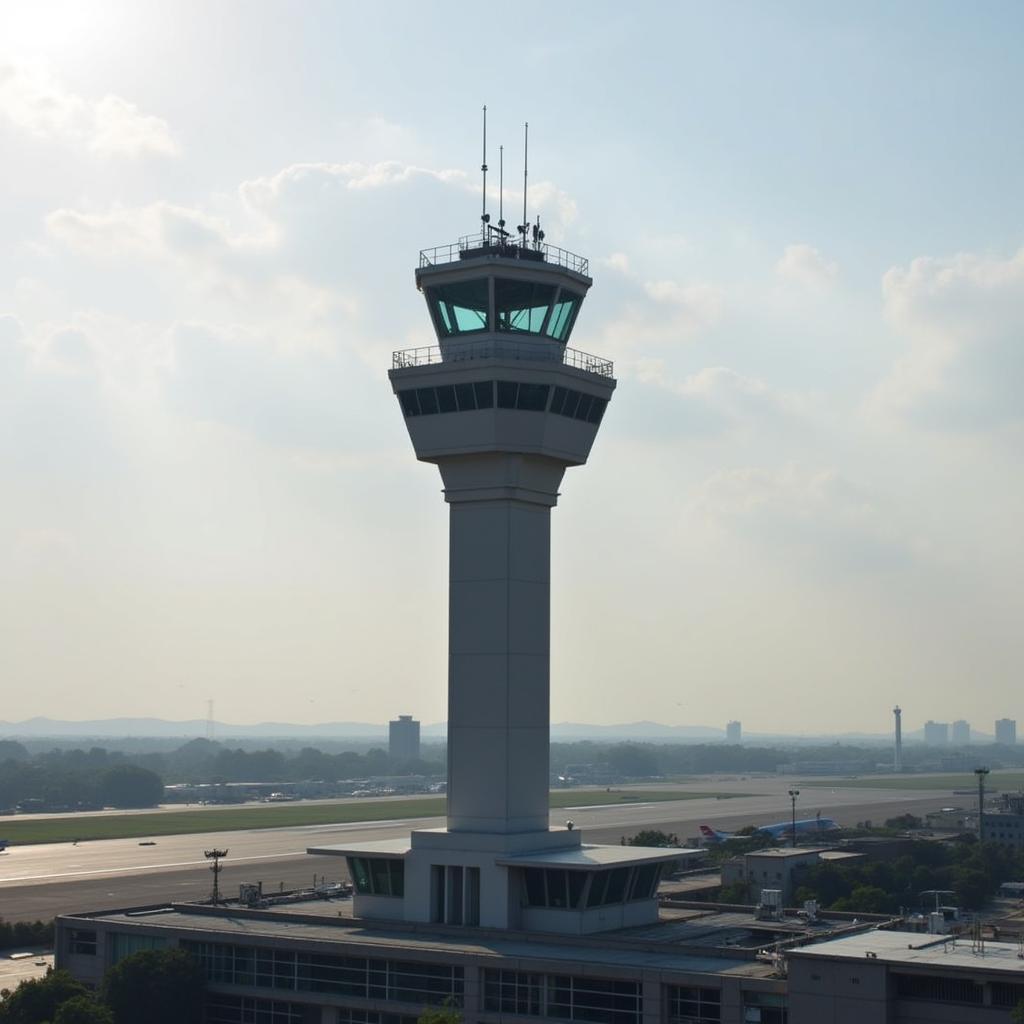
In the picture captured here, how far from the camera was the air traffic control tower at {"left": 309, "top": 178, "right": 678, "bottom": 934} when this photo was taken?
6297 centimetres

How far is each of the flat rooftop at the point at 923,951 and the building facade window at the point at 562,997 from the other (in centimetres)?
666

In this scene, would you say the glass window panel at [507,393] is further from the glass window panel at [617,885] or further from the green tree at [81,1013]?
the green tree at [81,1013]

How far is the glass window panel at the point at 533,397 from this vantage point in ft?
210

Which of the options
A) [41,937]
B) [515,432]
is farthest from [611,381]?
[41,937]

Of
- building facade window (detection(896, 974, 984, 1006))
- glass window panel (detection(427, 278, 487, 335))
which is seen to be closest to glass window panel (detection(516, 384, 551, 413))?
glass window panel (detection(427, 278, 487, 335))

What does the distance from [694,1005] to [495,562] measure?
69.8ft

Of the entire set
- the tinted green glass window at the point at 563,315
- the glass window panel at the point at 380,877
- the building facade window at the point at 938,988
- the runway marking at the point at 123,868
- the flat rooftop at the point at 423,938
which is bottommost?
the runway marking at the point at 123,868

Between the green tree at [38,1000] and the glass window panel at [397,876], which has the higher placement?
the glass window panel at [397,876]

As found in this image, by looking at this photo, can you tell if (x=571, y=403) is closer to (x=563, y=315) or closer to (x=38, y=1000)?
(x=563, y=315)

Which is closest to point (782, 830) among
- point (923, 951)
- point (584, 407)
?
point (584, 407)

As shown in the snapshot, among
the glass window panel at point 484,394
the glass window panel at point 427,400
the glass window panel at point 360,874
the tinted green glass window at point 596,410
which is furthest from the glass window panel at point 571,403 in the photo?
the glass window panel at point 360,874

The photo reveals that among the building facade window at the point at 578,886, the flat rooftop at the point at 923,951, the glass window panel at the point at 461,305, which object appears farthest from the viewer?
the glass window panel at the point at 461,305

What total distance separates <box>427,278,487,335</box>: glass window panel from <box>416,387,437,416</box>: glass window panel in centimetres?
314

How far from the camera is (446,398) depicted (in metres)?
65.3
